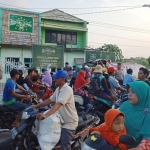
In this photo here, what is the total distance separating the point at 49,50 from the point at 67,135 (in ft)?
44.6

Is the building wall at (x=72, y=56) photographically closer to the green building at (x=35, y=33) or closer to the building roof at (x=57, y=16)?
the green building at (x=35, y=33)

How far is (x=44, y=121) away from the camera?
12.2 feet

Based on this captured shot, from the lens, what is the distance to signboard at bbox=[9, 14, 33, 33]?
24.2 metres

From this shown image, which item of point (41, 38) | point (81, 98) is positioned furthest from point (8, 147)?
point (41, 38)

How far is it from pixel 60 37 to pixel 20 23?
655cm

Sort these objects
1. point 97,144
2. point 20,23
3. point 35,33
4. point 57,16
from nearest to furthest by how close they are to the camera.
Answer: point 97,144 → point 20,23 → point 35,33 → point 57,16

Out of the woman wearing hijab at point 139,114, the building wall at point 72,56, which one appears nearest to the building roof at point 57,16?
the building wall at point 72,56

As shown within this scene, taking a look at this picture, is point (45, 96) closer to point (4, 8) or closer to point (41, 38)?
point (4, 8)

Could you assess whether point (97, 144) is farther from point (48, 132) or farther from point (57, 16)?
point (57, 16)

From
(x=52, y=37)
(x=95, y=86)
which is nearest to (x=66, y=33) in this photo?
(x=52, y=37)

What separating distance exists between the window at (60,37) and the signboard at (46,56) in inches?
451

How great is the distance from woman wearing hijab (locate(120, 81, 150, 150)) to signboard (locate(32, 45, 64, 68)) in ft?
45.4

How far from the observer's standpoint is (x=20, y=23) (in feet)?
80.9

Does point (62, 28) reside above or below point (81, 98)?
above
